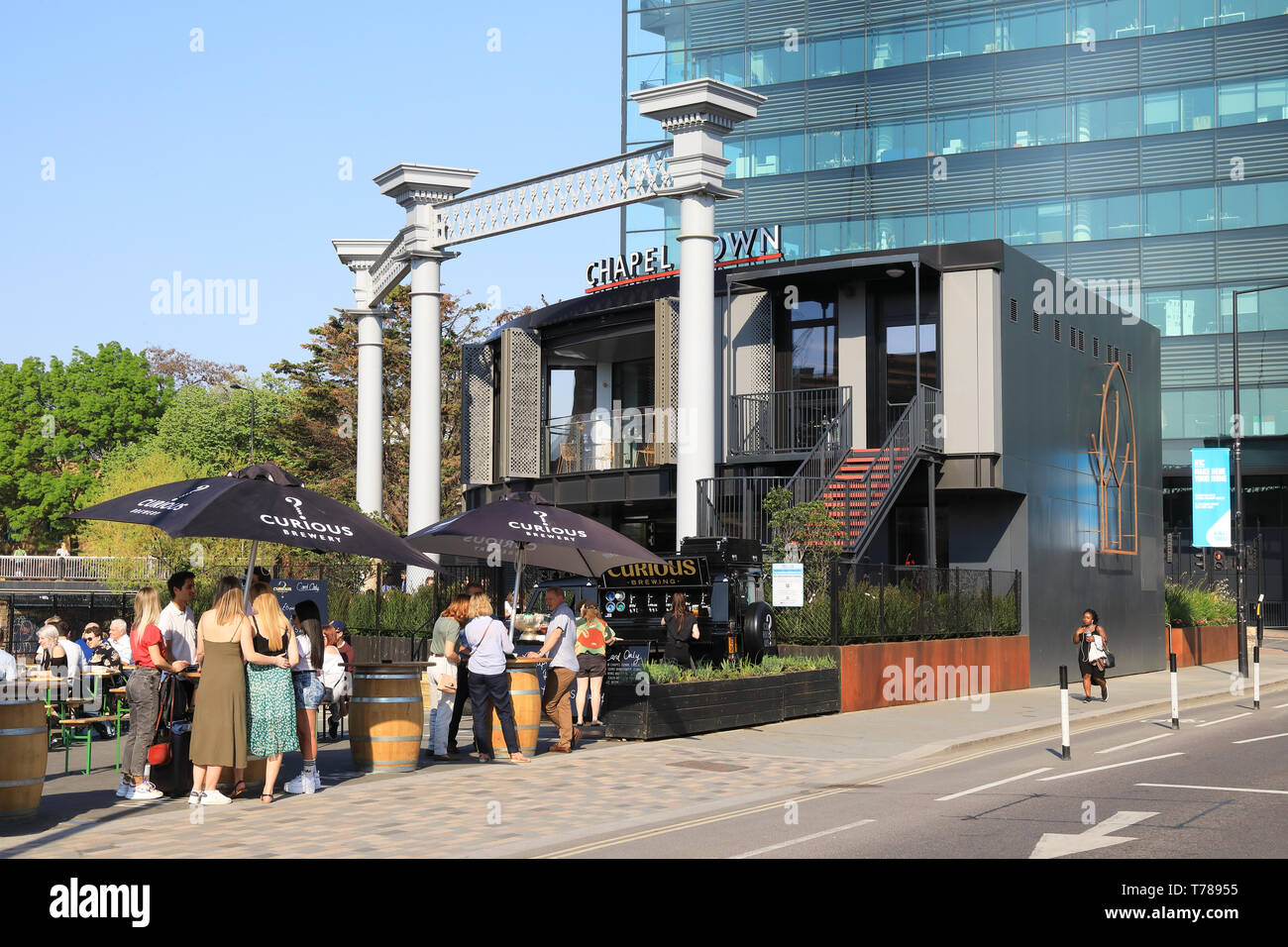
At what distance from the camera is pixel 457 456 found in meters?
53.5

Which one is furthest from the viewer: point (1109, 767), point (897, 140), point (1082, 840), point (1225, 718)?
point (897, 140)

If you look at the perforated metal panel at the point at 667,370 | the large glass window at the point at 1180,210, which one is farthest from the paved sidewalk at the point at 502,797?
the large glass window at the point at 1180,210

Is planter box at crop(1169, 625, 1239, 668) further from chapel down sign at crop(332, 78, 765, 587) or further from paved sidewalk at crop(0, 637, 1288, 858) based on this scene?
paved sidewalk at crop(0, 637, 1288, 858)

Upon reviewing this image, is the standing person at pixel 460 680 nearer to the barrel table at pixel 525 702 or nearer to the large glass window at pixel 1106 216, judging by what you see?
the barrel table at pixel 525 702

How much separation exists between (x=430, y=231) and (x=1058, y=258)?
42.7 m

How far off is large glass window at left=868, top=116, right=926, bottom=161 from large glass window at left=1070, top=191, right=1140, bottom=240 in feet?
26.2

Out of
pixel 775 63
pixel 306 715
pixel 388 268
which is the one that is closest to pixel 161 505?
pixel 306 715

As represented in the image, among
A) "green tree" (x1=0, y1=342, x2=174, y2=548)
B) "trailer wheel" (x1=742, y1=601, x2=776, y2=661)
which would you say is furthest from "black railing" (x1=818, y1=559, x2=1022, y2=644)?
"green tree" (x1=0, y1=342, x2=174, y2=548)

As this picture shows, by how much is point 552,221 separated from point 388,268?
7359 millimetres

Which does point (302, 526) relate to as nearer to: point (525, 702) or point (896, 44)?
point (525, 702)

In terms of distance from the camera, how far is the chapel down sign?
2433cm

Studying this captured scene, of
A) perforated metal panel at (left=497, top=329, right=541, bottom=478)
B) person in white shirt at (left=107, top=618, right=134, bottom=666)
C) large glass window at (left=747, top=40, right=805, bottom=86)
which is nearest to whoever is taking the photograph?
person in white shirt at (left=107, top=618, right=134, bottom=666)

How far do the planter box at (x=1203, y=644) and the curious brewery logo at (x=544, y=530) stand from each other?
83.9 ft

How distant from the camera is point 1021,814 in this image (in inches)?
452
